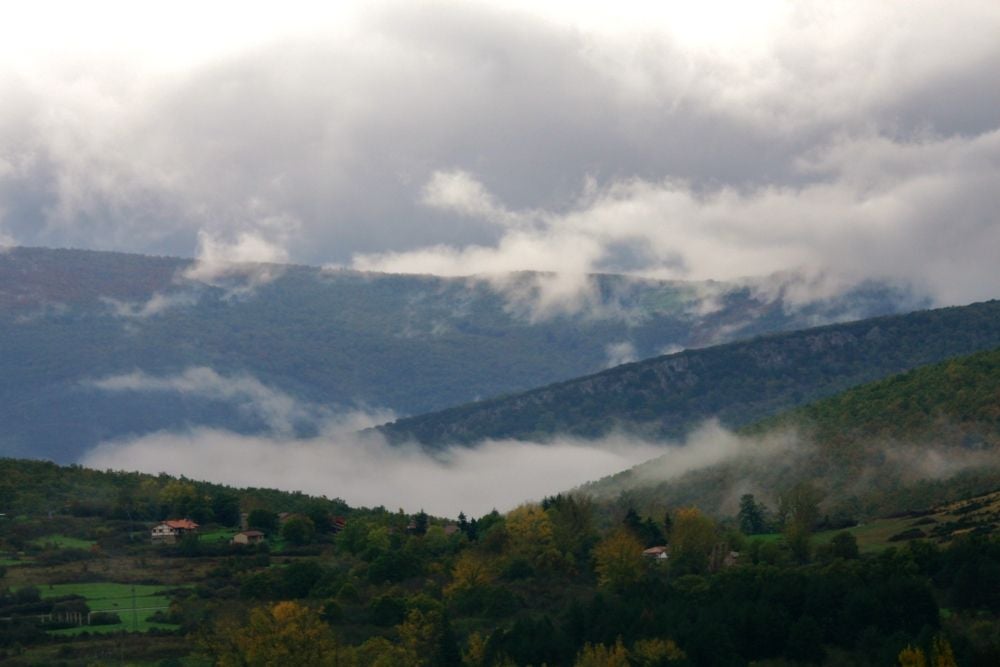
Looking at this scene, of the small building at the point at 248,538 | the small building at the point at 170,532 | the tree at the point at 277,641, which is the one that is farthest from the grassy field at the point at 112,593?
the small building at the point at 170,532

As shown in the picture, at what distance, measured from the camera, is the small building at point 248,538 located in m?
194

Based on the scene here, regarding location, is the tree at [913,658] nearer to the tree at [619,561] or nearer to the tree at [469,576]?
the tree at [619,561]

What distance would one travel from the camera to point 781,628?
133m

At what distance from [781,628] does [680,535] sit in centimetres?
4502

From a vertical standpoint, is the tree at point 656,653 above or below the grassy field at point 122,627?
below

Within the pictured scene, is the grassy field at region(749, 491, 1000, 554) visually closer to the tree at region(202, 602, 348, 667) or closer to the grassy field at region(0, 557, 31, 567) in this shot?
the tree at region(202, 602, 348, 667)

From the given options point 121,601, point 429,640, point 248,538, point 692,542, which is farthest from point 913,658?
point 248,538

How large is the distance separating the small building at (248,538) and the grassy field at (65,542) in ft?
51.6

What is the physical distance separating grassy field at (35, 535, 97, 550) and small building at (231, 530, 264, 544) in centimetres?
1574

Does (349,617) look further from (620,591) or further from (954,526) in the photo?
(954,526)

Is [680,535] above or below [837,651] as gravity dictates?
above

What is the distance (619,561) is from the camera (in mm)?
167125

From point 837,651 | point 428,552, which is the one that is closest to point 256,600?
point 428,552

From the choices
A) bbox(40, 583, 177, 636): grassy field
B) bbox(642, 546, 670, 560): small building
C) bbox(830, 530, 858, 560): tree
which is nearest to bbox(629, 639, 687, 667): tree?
bbox(830, 530, 858, 560): tree
